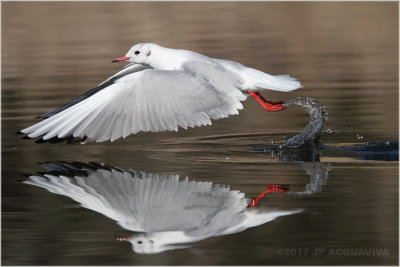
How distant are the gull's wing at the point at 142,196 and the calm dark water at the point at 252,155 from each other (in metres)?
0.12

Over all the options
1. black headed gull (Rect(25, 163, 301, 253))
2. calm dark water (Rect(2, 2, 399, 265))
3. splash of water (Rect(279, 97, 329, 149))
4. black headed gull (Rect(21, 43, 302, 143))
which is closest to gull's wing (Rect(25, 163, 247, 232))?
black headed gull (Rect(25, 163, 301, 253))

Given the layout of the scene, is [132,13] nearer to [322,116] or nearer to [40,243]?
[322,116]

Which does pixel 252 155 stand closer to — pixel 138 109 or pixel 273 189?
pixel 138 109

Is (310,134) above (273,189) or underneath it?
above

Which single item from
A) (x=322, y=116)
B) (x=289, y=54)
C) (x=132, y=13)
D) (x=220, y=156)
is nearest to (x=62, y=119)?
(x=220, y=156)

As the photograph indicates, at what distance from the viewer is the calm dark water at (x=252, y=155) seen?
5137 millimetres

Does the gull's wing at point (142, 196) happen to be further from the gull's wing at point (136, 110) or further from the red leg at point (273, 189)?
the gull's wing at point (136, 110)

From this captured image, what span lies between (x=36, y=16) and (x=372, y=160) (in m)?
15.7

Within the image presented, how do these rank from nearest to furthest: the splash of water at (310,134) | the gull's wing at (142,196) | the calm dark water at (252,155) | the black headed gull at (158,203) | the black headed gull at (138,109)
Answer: the calm dark water at (252,155)
the black headed gull at (158,203)
the gull's wing at (142,196)
the black headed gull at (138,109)
the splash of water at (310,134)

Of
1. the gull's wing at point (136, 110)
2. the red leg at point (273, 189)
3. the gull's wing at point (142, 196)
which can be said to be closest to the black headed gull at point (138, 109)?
the gull's wing at point (136, 110)

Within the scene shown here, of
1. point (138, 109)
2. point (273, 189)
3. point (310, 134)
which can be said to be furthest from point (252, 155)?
point (273, 189)

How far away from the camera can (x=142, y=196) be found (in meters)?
6.24

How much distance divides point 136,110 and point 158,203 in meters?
1.26

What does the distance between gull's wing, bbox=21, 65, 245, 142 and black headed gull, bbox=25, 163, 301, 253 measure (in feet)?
1.12
